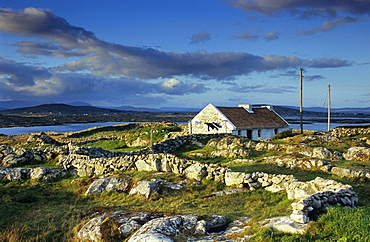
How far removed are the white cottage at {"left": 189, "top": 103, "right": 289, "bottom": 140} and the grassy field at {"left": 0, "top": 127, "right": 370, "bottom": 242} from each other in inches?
948

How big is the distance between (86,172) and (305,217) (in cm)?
1615

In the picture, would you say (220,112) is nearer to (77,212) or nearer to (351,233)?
(77,212)

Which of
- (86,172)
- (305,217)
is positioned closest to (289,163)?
(305,217)

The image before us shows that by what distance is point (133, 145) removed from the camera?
39.2 metres

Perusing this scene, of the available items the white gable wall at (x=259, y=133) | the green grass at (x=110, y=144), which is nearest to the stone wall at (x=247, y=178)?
the green grass at (x=110, y=144)

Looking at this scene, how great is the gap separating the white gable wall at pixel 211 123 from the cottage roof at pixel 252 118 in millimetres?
950

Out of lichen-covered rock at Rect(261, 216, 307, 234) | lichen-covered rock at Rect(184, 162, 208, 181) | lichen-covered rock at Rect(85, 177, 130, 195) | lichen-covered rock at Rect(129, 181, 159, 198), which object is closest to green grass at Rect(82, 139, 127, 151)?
lichen-covered rock at Rect(85, 177, 130, 195)

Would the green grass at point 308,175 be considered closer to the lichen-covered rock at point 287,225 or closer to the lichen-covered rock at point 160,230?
the lichen-covered rock at point 287,225

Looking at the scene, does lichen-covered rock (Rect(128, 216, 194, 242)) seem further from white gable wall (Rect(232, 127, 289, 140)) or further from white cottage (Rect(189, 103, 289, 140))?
white gable wall (Rect(232, 127, 289, 140))

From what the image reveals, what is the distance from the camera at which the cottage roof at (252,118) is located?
42.7m

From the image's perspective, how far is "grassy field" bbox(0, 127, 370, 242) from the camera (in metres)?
7.05

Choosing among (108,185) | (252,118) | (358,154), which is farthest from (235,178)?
(252,118)

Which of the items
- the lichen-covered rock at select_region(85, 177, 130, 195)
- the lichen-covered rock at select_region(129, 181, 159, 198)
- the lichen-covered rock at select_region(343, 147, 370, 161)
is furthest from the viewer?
the lichen-covered rock at select_region(343, 147, 370, 161)

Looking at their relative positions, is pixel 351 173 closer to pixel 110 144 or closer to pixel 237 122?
pixel 237 122
